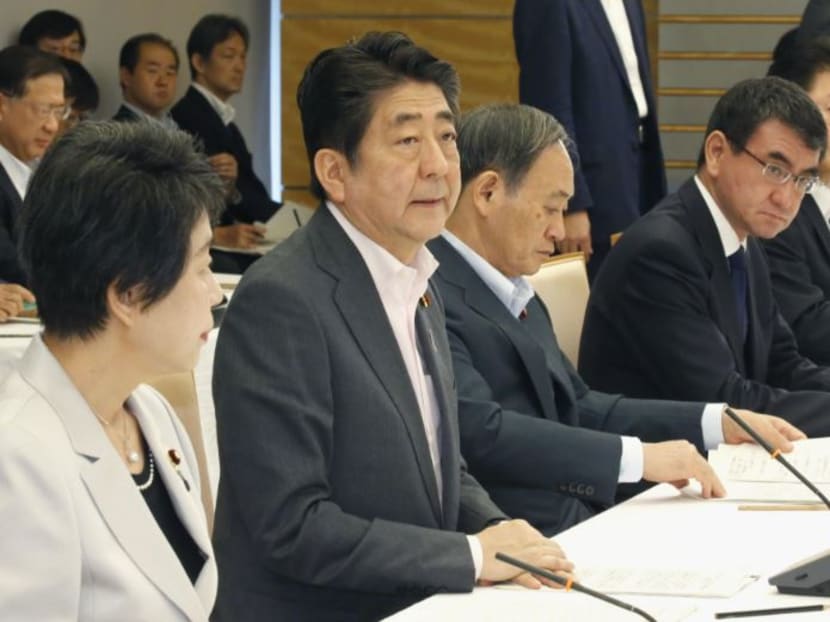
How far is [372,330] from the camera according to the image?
2285 millimetres

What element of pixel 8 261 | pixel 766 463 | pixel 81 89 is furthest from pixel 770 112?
pixel 81 89

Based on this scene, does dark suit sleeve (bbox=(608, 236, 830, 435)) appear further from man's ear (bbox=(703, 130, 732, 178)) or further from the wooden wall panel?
the wooden wall panel

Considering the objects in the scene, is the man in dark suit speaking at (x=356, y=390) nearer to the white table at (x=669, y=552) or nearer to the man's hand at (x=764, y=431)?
the white table at (x=669, y=552)

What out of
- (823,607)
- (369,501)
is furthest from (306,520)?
(823,607)

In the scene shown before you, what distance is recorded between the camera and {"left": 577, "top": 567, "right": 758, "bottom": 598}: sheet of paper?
207 centimetres

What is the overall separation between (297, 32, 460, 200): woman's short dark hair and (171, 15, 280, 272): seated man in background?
17.8 feet

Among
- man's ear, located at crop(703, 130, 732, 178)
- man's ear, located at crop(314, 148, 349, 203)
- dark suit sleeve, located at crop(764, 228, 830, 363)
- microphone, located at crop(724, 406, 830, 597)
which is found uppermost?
man's ear, located at crop(314, 148, 349, 203)

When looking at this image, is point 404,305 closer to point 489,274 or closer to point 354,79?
point 354,79

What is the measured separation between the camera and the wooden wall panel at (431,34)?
862 cm

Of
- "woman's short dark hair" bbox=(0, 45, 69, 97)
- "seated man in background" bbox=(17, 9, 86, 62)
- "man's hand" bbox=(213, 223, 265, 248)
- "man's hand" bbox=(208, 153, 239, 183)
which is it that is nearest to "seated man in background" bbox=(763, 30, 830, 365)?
"woman's short dark hair" bbox=(0, 45, 69, 97)

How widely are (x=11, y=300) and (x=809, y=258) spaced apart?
209 centimetres

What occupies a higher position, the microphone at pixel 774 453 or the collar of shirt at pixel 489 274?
the collar of shirt at pixel 489 274

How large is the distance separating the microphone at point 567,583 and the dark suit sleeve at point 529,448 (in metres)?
0.57

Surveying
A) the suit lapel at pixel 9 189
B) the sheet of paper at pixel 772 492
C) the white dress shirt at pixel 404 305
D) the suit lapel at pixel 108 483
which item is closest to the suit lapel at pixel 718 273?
the sheet of paper at pixel 772 492
